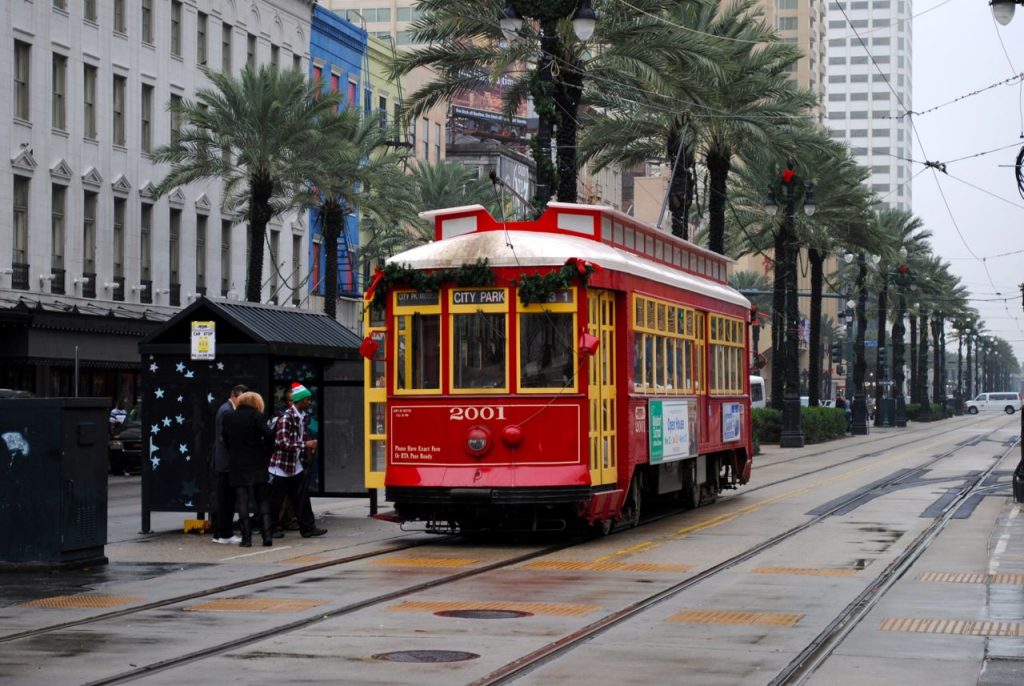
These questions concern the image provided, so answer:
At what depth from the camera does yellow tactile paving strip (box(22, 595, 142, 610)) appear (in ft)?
43.0

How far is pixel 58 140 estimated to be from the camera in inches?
1817

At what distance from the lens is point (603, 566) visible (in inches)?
645

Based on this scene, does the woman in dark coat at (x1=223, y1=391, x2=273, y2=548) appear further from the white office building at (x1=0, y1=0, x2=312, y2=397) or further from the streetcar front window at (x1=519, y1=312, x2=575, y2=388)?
the white office building at (x1=0, y1=0, x2=312, y2=397)

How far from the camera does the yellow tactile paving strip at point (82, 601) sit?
13094mm

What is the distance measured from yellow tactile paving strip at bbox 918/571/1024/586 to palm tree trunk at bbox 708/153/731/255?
27.5m

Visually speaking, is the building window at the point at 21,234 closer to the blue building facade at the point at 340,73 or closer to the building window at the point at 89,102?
the building window at the point at 89,102

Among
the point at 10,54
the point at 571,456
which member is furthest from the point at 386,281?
the point at 10,54

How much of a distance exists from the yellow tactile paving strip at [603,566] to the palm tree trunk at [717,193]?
88.7 ft

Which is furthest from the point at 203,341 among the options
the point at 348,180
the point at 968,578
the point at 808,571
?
the point at 348,180

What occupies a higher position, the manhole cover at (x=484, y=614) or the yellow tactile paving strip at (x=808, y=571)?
the manhole cover at (x=484, y=614)

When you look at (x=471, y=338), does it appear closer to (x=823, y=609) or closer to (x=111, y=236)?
(x=823, y=609)

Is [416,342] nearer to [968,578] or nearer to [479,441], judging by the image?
[479,441]

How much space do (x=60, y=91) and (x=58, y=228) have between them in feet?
12.0

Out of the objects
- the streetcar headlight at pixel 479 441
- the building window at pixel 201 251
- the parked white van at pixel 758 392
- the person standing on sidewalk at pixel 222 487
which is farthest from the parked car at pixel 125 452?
the parked white van at pixel 758 392
